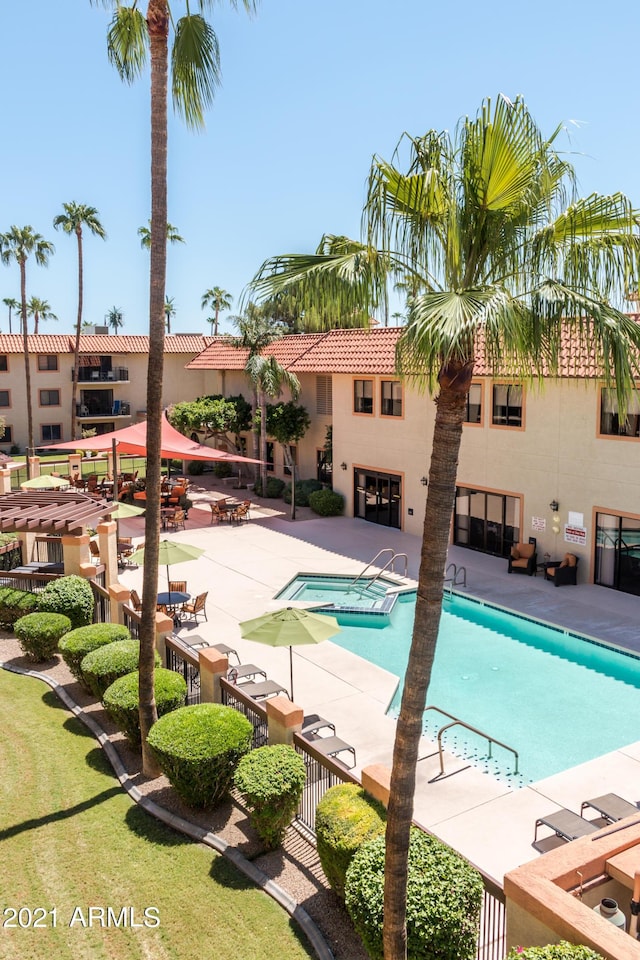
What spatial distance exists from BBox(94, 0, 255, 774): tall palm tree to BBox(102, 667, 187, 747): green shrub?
471 mm

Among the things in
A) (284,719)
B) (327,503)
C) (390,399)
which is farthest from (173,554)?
(327,503)

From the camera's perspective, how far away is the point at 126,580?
22641 mm

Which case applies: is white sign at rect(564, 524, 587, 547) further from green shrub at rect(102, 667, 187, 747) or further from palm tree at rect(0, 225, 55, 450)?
palm tree at rect(0, 225, 55, 450)

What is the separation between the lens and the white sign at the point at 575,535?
21.3 m

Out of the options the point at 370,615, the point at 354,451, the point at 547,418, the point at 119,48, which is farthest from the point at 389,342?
the point at 119,48

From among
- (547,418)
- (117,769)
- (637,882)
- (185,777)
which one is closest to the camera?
(637,882)

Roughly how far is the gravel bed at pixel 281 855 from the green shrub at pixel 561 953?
2.60 m

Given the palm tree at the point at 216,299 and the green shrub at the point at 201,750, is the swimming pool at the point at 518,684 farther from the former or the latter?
the palm tree at the point at 216,299

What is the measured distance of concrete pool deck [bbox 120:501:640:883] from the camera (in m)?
10.5

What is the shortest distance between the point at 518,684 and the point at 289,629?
18.1 feet

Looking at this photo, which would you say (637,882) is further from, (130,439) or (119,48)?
(130,439)

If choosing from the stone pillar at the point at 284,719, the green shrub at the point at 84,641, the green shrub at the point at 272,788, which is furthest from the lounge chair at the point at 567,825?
the green shrub at the point at 84,641

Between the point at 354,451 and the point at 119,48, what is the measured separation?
19.8 metres

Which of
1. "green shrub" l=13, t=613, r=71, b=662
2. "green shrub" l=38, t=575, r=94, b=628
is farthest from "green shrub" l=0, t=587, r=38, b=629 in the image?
"green shrub" l=13, t=613, r=71, b=662
